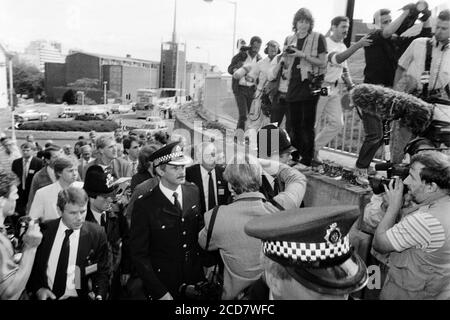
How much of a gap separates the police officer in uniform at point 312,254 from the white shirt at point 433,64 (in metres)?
2.57

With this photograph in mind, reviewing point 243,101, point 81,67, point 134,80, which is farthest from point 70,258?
point 81,67

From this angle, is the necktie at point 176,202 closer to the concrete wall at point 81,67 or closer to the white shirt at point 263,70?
the white shirt at point 263,70

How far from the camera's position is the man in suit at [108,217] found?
3.11 m

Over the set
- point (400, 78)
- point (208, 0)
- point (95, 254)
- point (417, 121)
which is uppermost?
point (208, 0)

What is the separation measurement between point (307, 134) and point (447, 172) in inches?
105

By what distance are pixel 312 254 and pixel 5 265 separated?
1783 mm

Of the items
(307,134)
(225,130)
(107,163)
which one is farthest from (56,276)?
(225,130)

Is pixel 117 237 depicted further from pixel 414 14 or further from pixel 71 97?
pixel 71 97

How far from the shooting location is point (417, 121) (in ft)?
10.5

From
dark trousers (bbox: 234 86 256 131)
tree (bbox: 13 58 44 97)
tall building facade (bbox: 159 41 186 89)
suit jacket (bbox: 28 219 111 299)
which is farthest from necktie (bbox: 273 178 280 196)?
tall building facade (bbox: 159 41 186 89)

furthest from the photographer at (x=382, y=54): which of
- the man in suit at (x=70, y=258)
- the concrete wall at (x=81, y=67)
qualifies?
the concrete wall at (x=81, y=67)

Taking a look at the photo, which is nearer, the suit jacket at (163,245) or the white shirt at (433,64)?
the suit jacket at (163,245)

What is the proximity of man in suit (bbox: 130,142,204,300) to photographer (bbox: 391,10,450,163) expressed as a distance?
210cm
